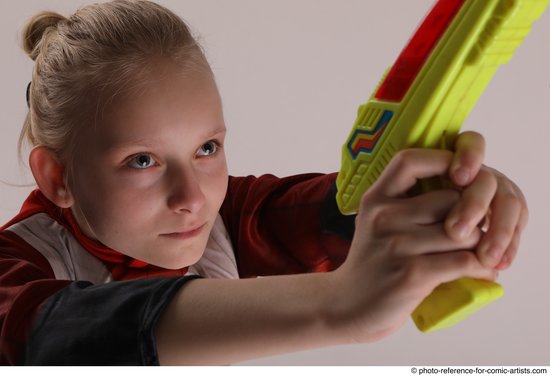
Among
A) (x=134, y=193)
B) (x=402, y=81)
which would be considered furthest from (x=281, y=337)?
(x=134, y=193)

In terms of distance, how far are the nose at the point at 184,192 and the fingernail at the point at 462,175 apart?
1.10 ft

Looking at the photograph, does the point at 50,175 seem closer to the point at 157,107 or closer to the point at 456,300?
the point at 157,107

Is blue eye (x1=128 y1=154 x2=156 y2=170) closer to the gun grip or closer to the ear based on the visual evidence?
the ear

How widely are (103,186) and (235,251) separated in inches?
10.5

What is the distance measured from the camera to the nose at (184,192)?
773mm

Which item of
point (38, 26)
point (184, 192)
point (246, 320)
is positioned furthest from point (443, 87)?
point (38, 26)

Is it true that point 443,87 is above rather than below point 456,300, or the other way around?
above

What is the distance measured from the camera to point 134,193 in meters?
0.80

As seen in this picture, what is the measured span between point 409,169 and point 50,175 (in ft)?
1.68

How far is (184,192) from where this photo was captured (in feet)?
2.54

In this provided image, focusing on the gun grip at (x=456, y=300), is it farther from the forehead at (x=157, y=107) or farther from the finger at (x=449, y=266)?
the forehead at (x=157, y=107)

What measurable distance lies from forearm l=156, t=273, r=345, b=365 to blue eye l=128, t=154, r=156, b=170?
25 cm

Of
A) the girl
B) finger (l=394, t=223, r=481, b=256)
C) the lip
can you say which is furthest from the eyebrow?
finger (l=394, t=223, r=481, b=256)

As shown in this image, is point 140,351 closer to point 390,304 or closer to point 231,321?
point 231,321
